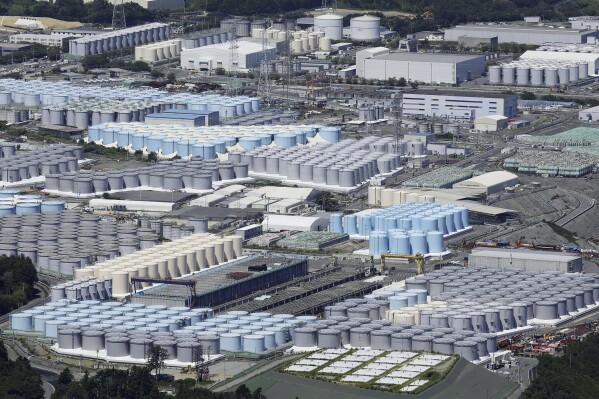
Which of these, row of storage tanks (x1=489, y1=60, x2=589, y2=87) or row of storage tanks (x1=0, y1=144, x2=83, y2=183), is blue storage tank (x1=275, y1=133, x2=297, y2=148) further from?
row of storage tanks (x1=489, y1=60, x2=589, y2=87)

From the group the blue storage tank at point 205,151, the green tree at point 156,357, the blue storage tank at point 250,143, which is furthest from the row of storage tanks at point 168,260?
the blue storage tank at point 250,143

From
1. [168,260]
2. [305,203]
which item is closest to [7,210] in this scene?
[305,203]

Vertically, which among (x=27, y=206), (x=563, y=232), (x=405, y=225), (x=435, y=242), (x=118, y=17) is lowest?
(x=563, y=232)

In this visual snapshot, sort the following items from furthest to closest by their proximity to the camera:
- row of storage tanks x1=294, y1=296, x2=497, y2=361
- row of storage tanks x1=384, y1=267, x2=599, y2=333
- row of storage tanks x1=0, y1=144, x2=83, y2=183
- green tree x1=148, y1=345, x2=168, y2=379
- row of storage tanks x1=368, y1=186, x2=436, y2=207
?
row of storage tanks x1=0, y1=144, x2=83, y2=183, row of storage tanks x1=368, y1=186, x2=436, y2=207, row of storage tanks x1=384, y1=267, x2=599, y2=333, row of storage tanks x1=294, y1=296, x2=497, y2=361, green tree x1=148, y1=345, x2=168, y2=379

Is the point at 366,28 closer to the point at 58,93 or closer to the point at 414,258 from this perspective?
the point at 58,93

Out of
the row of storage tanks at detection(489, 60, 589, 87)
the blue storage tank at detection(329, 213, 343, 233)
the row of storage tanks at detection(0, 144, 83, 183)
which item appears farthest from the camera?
the row of storage tanks at detection(489, 60, 589, 87)

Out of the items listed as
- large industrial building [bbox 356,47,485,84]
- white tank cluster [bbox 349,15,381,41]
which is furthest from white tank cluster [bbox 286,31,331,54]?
large industrial building [bbox 356,47,485,84]
